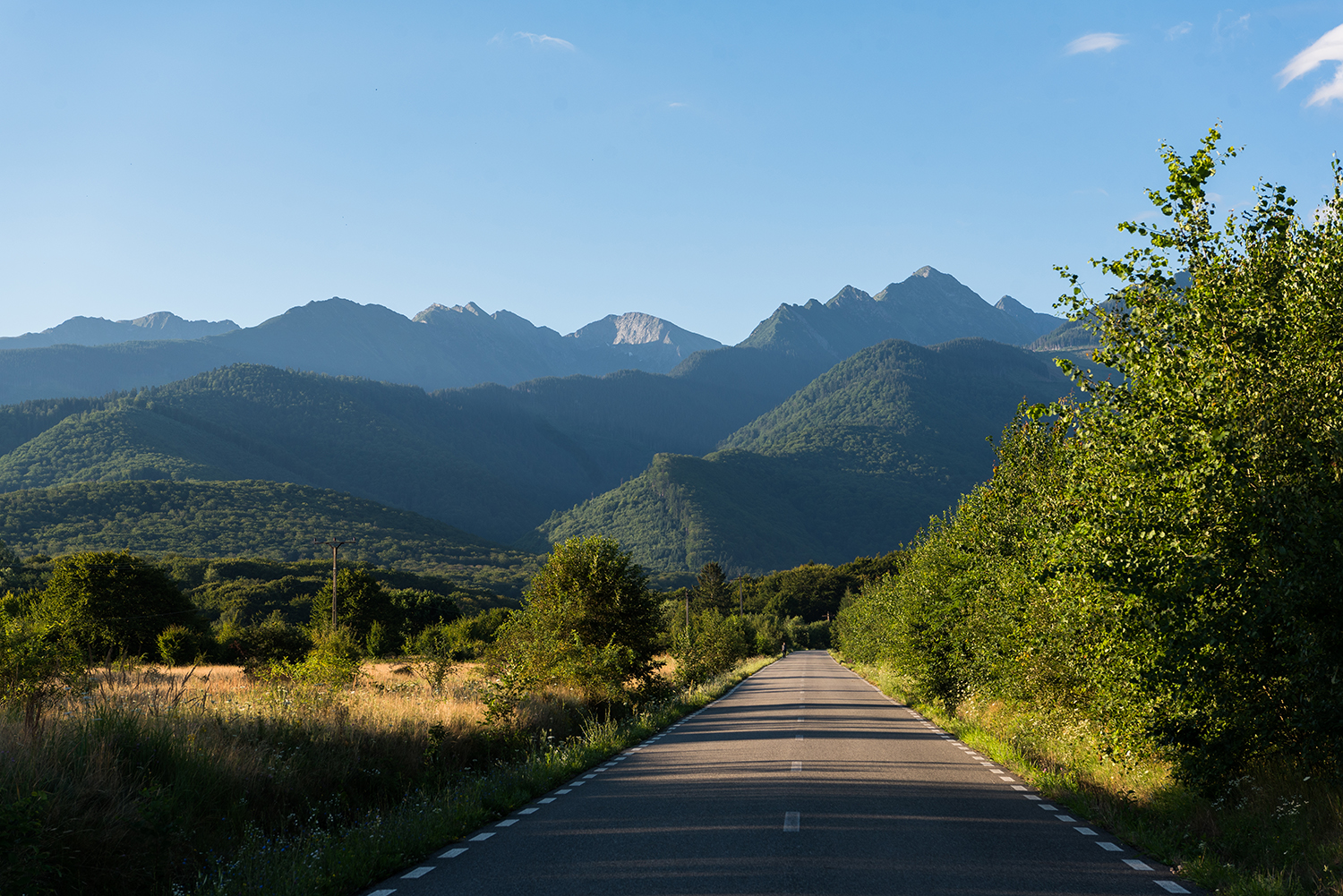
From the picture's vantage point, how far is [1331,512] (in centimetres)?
807

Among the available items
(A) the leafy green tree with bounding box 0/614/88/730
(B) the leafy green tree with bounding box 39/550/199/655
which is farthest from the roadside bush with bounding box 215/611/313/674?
(A) the leafy green tree with bounding box 0/614/88/730

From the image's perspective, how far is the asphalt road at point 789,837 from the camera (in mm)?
7133

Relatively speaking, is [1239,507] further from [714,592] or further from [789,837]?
[714,592]

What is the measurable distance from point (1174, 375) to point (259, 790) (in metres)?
10.7

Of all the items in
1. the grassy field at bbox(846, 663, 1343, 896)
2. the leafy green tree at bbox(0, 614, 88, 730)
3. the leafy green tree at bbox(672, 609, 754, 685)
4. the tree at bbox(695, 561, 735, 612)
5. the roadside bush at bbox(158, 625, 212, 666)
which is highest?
the leafy green tree at bbox(0, 614, 88, 730)

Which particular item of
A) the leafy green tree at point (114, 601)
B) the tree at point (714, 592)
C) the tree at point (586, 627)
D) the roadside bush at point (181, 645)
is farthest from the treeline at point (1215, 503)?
the tree at point (714, 592)

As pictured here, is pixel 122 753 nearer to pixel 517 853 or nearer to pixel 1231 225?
pixel 517 853

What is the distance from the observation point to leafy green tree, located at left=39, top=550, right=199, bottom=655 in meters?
45.6

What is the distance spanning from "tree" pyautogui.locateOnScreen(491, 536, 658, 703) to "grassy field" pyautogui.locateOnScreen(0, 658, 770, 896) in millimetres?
7784

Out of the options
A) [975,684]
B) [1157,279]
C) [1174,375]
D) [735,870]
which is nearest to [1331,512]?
[1174,375]

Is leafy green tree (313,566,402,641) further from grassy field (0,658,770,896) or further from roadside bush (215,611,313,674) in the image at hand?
grassy field (0,658,770,896)

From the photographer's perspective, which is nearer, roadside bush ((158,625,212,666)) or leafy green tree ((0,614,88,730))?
leafy green tree ((0,614,88,730))

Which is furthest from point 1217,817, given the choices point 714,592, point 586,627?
point 714,592

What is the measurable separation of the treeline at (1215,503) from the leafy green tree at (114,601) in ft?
158
